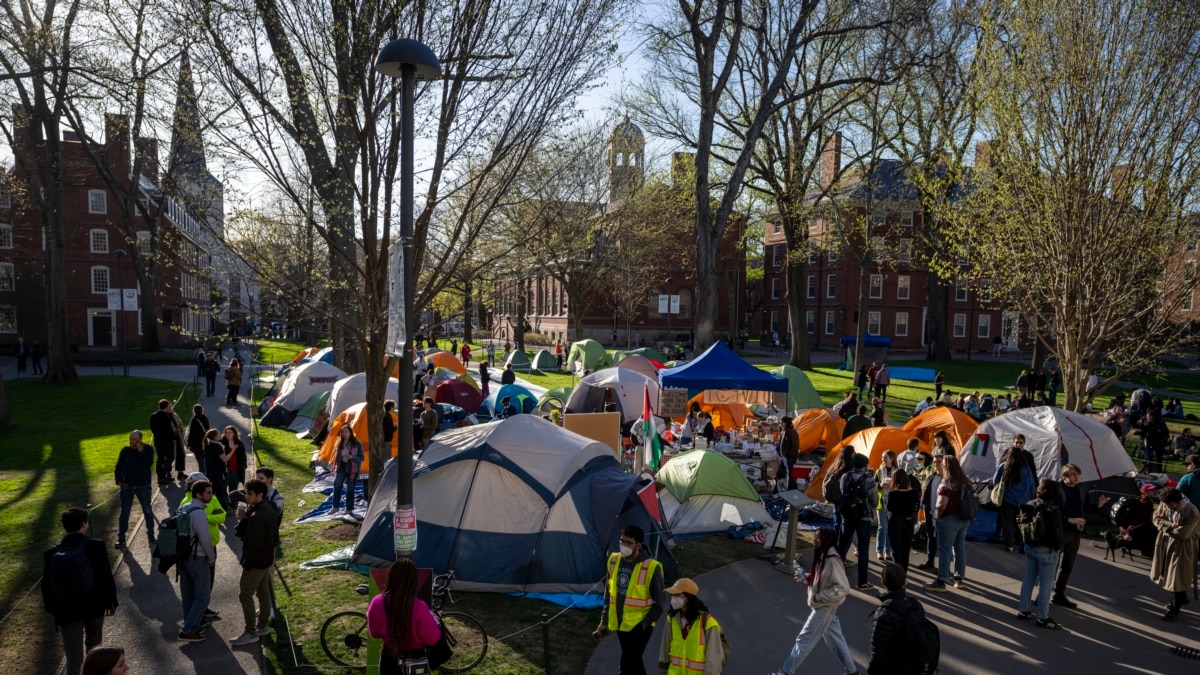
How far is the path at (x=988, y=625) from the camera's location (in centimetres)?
746

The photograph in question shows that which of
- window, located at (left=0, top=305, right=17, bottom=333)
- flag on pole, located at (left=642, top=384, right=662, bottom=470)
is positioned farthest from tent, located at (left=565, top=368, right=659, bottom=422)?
window, located at (left=0, top=305, right=17, bottom=333)

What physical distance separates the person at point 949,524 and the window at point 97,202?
52456 mm

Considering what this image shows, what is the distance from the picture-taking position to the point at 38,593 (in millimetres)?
8852

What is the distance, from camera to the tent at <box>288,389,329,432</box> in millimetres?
21047

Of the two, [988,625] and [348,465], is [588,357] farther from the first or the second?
[988,625]

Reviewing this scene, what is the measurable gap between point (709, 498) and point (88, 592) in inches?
332

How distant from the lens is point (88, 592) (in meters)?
6.23

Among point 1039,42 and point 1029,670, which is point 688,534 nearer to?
point 1029,670

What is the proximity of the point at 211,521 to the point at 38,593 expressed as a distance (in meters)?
3.13

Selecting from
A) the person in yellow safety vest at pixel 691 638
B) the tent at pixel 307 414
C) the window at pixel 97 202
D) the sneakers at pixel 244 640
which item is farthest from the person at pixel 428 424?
the window at pixel 97 202

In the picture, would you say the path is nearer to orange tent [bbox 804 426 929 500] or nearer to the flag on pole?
orange tent [bbox 804 426 929 500]

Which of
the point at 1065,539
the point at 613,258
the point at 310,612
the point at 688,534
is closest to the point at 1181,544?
the point at 1065,539

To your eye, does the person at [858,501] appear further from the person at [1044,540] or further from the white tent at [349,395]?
the white tent at [349,395]

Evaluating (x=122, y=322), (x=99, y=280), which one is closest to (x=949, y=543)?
(x=122, y=322)
